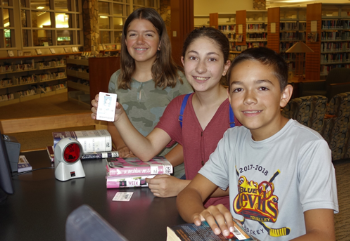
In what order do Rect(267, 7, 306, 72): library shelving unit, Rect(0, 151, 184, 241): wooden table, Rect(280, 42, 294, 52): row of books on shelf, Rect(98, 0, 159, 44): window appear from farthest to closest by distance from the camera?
Rect(98, 0, 159, 44): window, Rect(280, 42, 294, 52): row of books on shelf, Rect(267, 7, 306, 72): library shelving unit, Rect(0, 151, 184, 241): wooden table

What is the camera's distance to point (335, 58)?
35.4 ft

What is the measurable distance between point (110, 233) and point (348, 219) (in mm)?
3356

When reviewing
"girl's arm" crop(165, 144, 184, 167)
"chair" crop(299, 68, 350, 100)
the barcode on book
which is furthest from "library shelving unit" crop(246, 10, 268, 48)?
the barcode on book

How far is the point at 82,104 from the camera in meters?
9.45

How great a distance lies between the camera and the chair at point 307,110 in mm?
4250

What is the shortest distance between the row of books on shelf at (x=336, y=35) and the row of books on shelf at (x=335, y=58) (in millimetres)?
499

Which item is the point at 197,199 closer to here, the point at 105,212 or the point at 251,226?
the point at 251,226

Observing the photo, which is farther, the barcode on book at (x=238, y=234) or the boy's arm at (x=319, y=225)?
the boy's arm at (x=319, y=225)

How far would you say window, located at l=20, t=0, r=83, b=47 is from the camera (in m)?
10.9

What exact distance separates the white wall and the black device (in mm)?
15683

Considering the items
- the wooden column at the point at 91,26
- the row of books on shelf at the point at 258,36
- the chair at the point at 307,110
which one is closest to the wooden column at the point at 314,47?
the row of books on shelf at the point at 258,36

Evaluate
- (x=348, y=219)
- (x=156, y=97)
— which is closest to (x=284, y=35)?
(x=348, y=219)

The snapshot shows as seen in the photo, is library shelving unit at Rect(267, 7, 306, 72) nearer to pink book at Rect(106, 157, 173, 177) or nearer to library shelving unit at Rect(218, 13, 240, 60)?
library shelving unit at Rect(218, 13, 240, 60)

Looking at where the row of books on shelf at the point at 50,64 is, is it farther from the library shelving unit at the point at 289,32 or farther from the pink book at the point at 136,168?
the pink book at the point at 136,168
